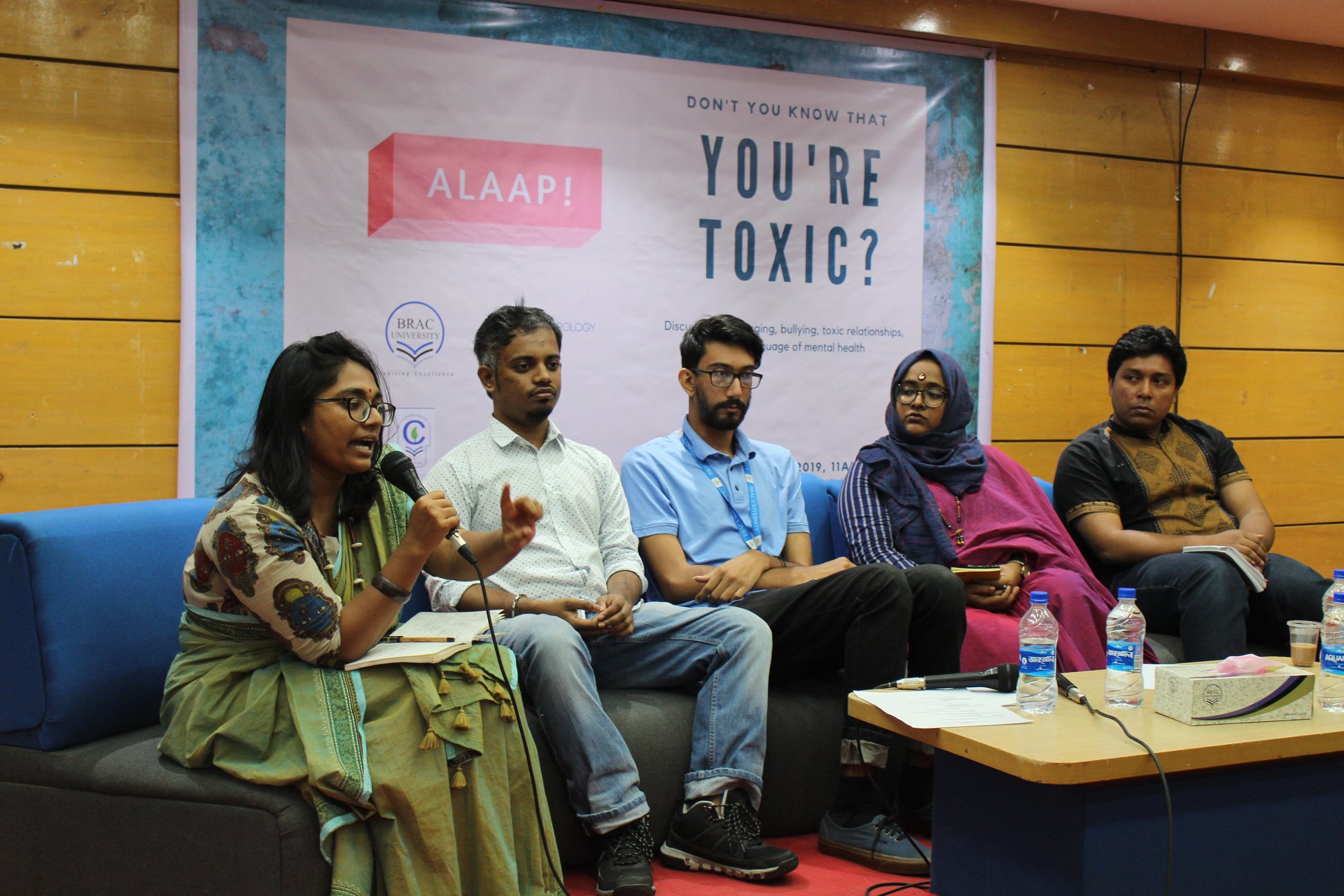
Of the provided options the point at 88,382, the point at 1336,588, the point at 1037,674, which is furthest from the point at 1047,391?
the point at 88,382

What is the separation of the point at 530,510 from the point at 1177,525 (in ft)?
7.41

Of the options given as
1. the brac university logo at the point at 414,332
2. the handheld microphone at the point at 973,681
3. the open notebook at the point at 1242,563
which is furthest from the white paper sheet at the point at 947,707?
the brac university logo at the point at 414,332

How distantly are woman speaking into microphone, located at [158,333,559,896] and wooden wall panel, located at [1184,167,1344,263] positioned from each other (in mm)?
3630

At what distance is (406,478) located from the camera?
188 centimetres

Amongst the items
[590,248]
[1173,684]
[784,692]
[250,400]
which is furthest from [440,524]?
[590,248]

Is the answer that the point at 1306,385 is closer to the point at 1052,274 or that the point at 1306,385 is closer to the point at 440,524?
the point at 1052,274

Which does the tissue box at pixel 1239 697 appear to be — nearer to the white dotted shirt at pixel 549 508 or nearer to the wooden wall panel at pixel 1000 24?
the white dotted shirt at pixel 549 508

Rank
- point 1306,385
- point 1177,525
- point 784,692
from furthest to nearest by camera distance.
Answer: point 1306,385 < point 1177,525 < point 784,692

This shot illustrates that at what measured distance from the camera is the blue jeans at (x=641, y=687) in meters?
2.11

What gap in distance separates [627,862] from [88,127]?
8.59 feet

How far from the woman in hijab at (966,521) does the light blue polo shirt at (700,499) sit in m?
0.24

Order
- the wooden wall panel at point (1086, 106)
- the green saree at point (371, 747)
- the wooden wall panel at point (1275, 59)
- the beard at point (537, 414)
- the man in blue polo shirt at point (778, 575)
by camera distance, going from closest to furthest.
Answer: the green saree at point (371, 747) → the man in blue polo shirt at point (778, 575) → the beard at point (537, 414) → the wooden wall panel at point (1086, 106) → the wooden wall panel at point (1275, 59)

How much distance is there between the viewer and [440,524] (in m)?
1.78

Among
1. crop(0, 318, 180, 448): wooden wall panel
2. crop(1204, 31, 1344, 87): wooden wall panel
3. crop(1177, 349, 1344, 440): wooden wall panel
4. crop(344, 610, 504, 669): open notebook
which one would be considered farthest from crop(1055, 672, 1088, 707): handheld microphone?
crop(1204, 31, 1344, 87): wooden wall panel
